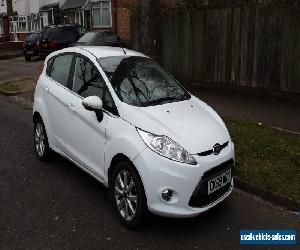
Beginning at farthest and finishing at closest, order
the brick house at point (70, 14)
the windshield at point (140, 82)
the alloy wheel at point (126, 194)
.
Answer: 1. the brick house at point (70, 14)
2. the windshield at point (140, 82)
3. the alloy wheel at point (126, 194)

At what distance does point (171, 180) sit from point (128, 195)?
637 millimetres

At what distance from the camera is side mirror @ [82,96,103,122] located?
4.96 metres

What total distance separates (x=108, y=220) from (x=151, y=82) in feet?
6.06

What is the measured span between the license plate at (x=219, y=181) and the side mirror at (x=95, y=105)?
148cm

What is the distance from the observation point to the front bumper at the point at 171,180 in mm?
4301

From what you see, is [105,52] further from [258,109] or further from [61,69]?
[258,109]

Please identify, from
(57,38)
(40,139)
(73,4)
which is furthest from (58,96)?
(73,4)

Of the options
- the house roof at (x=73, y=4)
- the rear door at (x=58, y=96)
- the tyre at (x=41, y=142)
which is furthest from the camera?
the house roof at (x=73, y=4)

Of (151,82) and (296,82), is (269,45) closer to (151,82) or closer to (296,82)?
(296,82)

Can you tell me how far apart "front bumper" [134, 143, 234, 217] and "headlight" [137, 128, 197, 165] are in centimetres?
5

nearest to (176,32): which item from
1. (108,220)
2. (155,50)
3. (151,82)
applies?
(155,50)

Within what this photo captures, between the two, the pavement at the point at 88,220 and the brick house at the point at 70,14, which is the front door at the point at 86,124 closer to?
the pavement at the point at 88,220

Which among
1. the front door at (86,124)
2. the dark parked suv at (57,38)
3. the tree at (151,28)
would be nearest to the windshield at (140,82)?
the front door at (86,124)

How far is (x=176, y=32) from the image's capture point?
13258mm
